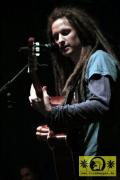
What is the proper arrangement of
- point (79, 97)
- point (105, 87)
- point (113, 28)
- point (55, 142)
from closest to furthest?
point (105, 87) → point (79, 97) → point (55, 142) → point (113, 28)

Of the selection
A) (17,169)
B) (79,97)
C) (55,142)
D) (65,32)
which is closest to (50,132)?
(55,142)

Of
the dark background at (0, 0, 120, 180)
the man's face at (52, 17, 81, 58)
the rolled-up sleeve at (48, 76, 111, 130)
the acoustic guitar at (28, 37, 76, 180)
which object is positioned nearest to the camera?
the rolled-up sleeve at (48, 76, 111, 130)

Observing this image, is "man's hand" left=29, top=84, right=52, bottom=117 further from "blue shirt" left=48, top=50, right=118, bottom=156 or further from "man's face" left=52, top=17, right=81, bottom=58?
"man's face" left=52, top=17, right=81, bottom=58

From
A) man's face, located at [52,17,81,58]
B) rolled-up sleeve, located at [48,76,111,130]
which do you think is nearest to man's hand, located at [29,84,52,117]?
rolled-up sleeve, located at [48,76,111,130]

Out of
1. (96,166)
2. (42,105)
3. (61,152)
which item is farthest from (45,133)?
(42,105)

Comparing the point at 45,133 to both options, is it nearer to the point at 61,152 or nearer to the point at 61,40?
the point at 61,152

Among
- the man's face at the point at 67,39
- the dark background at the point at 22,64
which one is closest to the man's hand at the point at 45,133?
the man's face at the point at 67,39

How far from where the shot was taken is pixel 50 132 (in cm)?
154

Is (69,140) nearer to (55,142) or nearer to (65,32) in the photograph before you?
(55,142)

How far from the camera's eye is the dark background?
8.57 feet

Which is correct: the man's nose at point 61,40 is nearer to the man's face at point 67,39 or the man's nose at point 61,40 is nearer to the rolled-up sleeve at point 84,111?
the man's face at point 67,39

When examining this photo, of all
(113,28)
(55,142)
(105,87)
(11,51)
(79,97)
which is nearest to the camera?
(105,87)

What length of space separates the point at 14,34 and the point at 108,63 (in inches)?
61.4

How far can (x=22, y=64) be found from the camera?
2.63 meters
